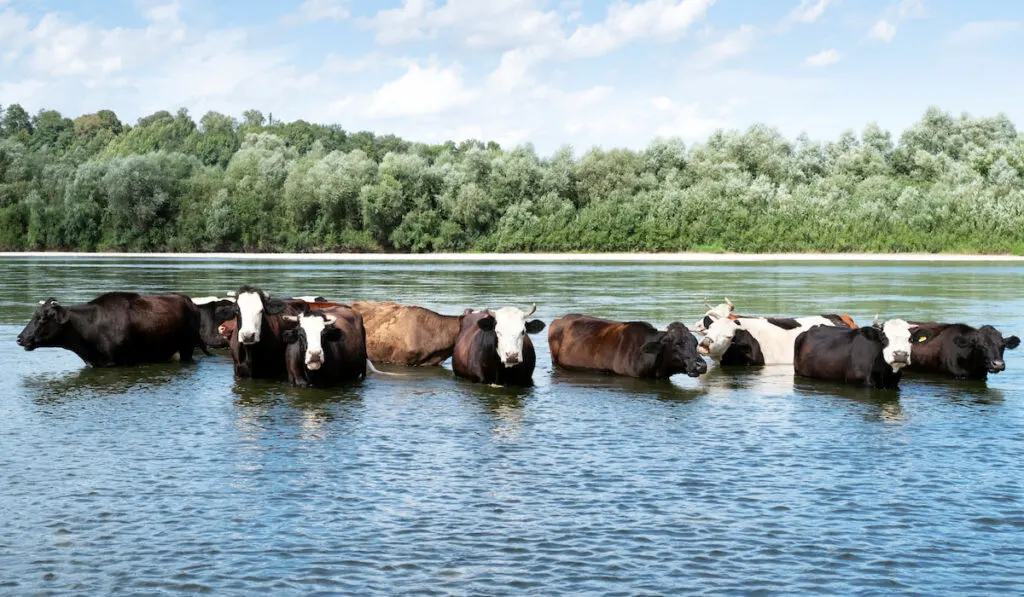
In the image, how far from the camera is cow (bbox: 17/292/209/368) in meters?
17.7

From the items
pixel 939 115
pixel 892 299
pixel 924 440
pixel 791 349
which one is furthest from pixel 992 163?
pixel 924 440

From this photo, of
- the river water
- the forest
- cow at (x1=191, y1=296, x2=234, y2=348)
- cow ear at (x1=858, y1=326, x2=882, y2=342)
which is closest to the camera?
the river water

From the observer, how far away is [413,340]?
18.7 metres

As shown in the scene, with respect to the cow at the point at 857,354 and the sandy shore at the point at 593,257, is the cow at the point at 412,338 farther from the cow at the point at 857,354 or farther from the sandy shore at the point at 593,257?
the sandy shore at the point at 593,257

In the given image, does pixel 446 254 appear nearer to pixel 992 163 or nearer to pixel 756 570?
pixel 992 163

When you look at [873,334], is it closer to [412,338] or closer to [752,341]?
[752,341]

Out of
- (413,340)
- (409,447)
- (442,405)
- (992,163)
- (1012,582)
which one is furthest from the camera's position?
(992,163)

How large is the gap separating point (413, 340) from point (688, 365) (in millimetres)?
4784

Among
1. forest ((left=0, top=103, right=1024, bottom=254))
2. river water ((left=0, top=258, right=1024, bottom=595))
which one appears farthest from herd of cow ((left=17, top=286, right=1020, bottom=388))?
forest ((left=0, top=103, right=1024, bottom=254))

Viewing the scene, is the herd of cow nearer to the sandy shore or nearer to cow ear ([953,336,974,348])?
cow ear ([953,336,974,348])

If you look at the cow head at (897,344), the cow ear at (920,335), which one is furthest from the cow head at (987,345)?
the cow head at (897,344)

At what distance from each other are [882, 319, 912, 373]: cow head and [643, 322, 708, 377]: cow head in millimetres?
2488

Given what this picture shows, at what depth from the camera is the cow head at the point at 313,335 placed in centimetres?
1505

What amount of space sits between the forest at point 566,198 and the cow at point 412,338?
63.3 meters
